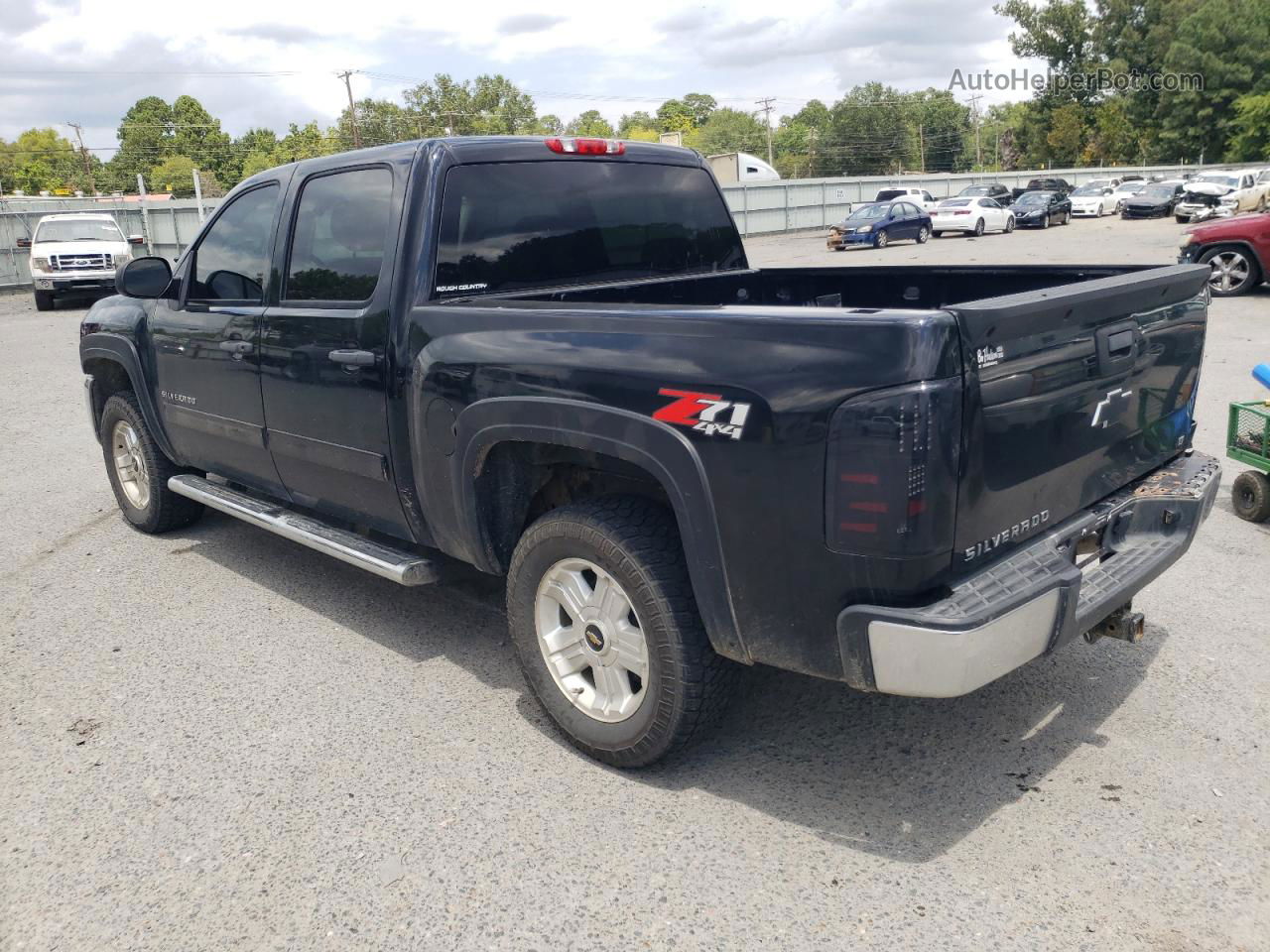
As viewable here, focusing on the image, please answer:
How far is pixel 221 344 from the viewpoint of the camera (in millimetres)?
4875

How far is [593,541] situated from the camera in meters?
3.28

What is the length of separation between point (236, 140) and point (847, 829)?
5187 inches

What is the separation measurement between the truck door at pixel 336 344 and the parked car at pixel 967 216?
3028 centimetres

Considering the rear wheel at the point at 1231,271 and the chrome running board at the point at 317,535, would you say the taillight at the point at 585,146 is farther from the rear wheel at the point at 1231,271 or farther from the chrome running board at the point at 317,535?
the rear wheel at the point at 1231,271

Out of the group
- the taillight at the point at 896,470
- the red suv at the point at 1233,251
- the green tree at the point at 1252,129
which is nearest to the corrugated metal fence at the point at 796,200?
the red suv at the point at 1233,251

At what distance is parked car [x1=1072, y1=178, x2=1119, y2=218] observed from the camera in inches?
1538

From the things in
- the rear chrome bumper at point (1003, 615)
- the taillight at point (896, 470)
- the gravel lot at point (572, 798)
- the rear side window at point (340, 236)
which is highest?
the rear side window at point (340, 236)

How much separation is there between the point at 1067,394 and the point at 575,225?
217cm

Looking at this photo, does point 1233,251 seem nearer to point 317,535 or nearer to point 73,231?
point 317,535

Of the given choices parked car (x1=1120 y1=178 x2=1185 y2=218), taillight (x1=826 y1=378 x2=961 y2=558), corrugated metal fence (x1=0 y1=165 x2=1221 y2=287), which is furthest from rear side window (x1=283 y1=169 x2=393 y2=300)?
parked car (x1=1120 y1=178 x2=1185 y2=218)

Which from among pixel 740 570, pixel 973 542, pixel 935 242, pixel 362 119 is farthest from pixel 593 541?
pixel 362 119

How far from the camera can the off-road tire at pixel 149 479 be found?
19.5 feet

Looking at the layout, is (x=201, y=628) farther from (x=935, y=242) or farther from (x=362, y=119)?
(x=362, y=119)

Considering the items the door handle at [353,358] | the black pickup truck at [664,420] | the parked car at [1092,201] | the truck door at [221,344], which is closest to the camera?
the black pickup truck at [664,420]
